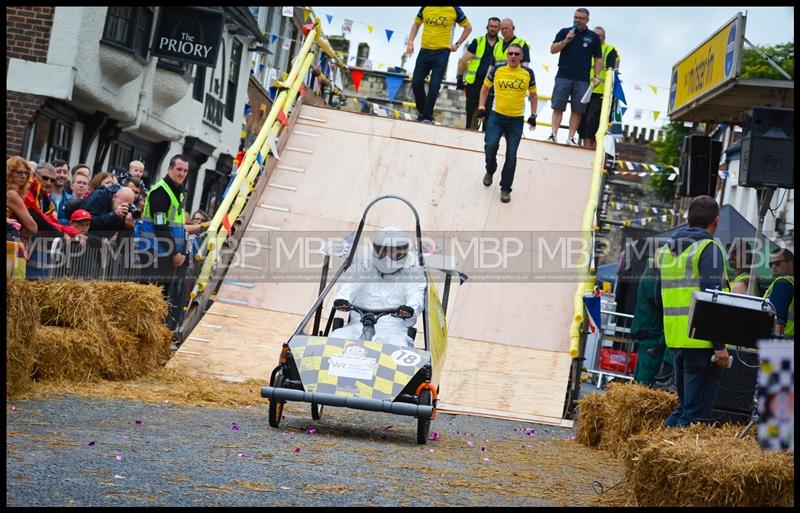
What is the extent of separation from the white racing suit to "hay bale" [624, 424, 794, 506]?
3.55m

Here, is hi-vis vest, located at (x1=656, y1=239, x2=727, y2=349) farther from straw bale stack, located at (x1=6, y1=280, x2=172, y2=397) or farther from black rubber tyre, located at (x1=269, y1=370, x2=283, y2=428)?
straw bale stack, located at (x1=6, y1=280, x2=172, y2=397)

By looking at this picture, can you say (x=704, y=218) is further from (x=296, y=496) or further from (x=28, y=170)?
(x=28, y=170)

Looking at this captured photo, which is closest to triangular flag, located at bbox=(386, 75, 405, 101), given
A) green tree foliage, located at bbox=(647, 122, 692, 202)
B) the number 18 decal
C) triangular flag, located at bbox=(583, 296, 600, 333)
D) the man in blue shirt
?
the man in blue shirt

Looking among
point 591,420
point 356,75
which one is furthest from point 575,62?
point 591,420

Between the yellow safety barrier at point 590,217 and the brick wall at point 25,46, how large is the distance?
9.55m

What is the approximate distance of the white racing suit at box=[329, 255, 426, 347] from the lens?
396 inches

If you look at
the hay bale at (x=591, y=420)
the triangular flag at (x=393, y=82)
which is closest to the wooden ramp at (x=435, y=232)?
the hay bale at (x=591, y=420)

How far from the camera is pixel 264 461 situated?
7.28 meters

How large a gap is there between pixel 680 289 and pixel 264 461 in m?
→ 3.41

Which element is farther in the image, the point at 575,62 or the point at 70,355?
the point at 575,62

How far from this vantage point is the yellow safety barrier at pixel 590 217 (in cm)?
1284

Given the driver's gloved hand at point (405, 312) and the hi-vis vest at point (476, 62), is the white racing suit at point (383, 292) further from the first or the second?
the hi-vis vest at point (476, 62)

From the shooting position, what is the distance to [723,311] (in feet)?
22.8

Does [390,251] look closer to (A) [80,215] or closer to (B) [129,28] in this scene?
(A) [80,215]
